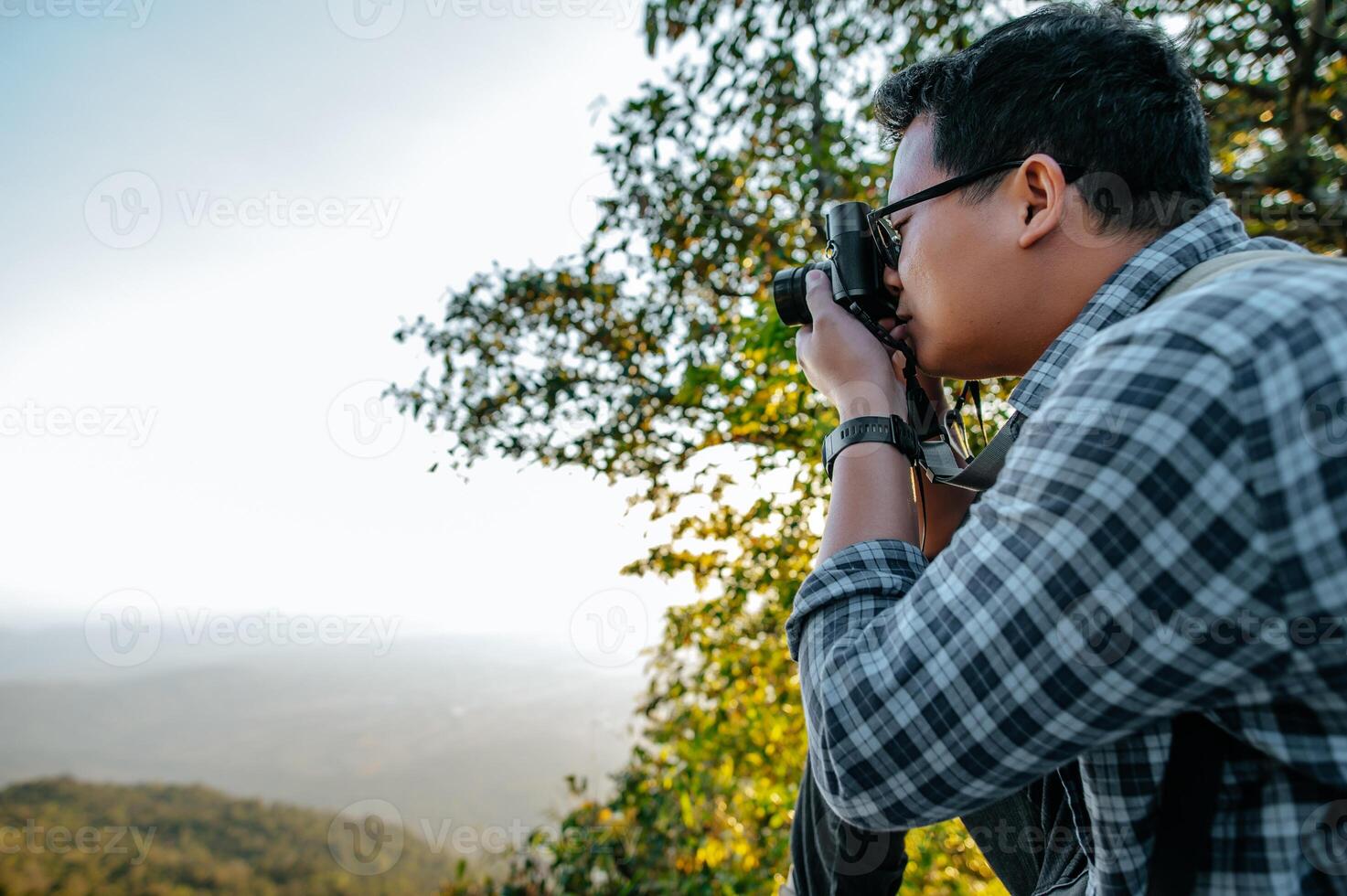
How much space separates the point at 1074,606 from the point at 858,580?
239mm

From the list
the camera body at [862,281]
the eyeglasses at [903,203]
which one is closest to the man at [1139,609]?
the eyeglasses at [903,203]

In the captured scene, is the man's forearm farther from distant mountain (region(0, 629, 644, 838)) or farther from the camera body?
distant mountain (region(0, 629, 644, 838))

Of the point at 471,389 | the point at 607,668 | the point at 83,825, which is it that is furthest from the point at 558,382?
the point at 83,825

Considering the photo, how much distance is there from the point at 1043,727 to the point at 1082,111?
852mm

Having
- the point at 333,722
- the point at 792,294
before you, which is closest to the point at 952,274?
the point at 792,294

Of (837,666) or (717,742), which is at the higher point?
(837,666)

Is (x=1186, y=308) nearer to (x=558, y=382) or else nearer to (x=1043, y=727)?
(x=1043, y=727)

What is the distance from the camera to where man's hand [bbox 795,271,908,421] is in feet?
3.45

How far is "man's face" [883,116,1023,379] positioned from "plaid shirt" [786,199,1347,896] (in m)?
Answer: 0.38

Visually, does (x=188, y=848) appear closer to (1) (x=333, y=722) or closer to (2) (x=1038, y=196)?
(1) (x=333, y=722)

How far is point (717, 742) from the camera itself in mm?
3322

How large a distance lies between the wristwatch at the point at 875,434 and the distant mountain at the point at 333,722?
300cm

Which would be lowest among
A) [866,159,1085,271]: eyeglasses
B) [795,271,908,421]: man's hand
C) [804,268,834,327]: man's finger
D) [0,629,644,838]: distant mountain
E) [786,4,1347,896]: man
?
[0,629,644,838]: distant mountain

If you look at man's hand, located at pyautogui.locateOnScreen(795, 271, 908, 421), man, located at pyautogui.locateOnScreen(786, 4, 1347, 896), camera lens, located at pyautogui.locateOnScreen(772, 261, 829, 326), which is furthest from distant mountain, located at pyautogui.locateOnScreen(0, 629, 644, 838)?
man, located at pyautogui.locateOnScreen(786, 4, 1347, 896)
